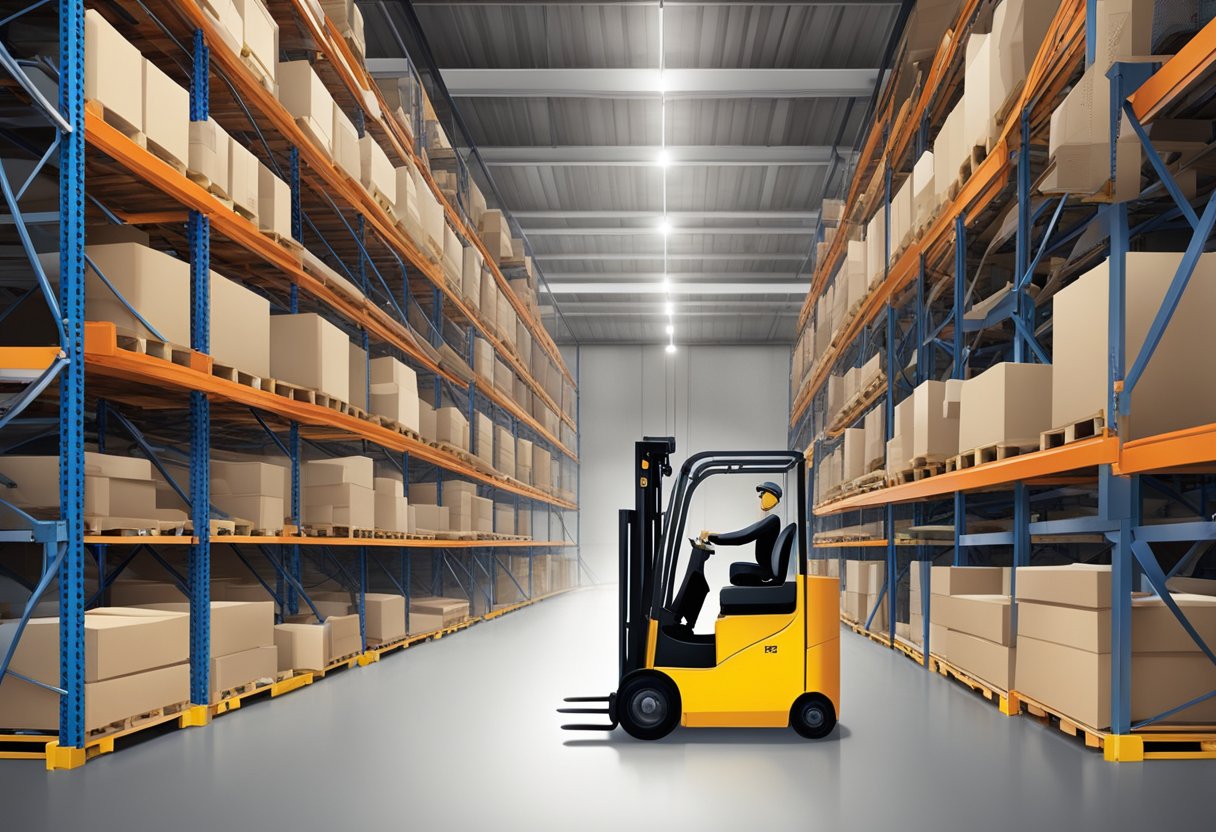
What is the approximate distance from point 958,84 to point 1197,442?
232 inches

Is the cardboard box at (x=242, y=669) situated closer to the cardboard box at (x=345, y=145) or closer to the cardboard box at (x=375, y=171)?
the cardboard box at (x=345, y=145)

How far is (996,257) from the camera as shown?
29.2ft

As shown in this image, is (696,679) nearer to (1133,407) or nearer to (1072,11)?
(1133,407)

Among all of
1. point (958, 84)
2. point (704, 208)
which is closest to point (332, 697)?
point (958, 84)

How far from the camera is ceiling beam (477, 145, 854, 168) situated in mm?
14070

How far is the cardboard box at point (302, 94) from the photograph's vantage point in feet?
24.1

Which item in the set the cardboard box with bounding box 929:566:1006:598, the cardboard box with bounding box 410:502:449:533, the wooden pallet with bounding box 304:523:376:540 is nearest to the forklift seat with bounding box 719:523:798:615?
the cardboard box with bounding box 929:566:1006:598

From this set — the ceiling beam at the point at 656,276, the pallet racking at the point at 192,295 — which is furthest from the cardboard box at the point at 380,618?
the ceiling beam at the point at 656,276

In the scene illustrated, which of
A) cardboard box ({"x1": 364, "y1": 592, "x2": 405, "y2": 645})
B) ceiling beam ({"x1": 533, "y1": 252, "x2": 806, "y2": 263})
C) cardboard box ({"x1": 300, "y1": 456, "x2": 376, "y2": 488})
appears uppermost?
ceiling beam ({"x1": 533, "y1": 252, "x2": 806, "y2": 263})

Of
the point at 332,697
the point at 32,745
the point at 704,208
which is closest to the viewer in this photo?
the point at 32,745

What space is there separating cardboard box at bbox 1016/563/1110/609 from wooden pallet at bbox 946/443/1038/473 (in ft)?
2.29

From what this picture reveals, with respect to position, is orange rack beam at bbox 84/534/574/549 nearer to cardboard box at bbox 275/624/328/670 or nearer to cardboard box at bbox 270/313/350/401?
cardboard box at bbox 275/624/328/670

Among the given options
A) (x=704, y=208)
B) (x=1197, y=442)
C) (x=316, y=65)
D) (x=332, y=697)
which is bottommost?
(x=332, y=697)

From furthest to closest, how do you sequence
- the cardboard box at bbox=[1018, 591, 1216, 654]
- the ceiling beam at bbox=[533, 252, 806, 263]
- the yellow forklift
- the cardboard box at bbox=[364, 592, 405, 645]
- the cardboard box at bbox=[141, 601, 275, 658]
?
the ceiling beam at bbox=[533, 252, 806, 263] → the cardboard box at bbox=[364, 592, 405, 645] → the cardboard box at bbox=[141, 601, 275, 658] → the yellow forklift → the cardboard box at bbox=[1018, 591, 1216, 654]
